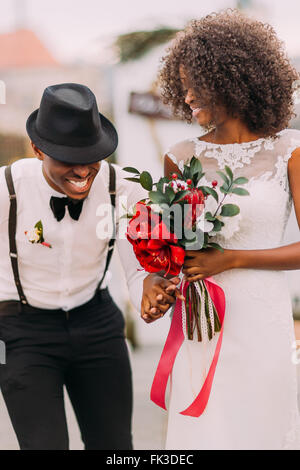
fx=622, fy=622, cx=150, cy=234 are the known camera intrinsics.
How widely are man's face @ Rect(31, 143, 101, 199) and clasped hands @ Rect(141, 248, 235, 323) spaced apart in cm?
40

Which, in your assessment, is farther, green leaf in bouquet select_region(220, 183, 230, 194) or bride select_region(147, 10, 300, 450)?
bride select_region(147, 10, 300, 450)

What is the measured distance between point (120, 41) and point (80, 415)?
3.93 metres

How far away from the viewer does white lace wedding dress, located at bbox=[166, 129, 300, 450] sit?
2129 mm

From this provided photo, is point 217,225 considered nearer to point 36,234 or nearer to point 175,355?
point 175,355

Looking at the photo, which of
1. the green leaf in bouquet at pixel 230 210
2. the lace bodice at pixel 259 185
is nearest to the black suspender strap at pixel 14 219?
the lace bodice at pixel 259 185

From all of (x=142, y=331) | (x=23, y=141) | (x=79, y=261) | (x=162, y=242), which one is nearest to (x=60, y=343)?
(x=79, y=261)

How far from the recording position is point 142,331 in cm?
655

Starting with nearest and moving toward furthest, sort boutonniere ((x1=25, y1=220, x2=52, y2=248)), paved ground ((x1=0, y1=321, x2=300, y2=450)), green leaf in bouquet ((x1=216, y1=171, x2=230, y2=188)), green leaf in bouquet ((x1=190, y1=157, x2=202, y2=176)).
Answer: green leaf in bouquet ((x1=216, y1=171, x2=230, y2=188))
green leaf in bouquet ((x1=190, y1=157, x2=202, y2=176))
boutonniere ((x1=25, y1=220, x2=52, y2=248))
paved ground ((x1=0, y1=321, x2=300, y2=450))

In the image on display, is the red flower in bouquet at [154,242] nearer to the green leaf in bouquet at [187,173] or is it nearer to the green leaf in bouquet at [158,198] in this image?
the green leaf in bouquet at [158,198]

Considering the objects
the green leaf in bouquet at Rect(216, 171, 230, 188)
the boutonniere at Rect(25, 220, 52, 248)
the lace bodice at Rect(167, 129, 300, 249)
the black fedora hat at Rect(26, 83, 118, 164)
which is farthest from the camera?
the boutonniere at Rect(25, 220, 52, 248)

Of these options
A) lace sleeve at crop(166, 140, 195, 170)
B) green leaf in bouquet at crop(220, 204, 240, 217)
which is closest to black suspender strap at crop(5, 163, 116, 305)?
lace sleeve at crop(166, 140, 195, 170)

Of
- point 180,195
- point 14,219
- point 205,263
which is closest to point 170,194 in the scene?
point 180,195

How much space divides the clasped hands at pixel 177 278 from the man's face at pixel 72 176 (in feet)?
1.33

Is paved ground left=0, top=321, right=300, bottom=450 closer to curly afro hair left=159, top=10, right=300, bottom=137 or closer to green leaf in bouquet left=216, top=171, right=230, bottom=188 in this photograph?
curly afro hair left=159, top=10, right=300, bottom=137
